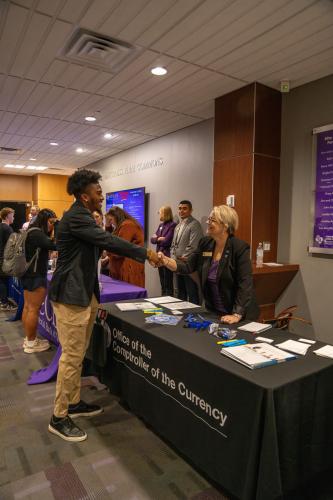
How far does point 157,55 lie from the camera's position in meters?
3.04

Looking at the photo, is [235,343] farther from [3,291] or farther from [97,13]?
[3,291]

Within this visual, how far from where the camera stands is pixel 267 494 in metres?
1.32

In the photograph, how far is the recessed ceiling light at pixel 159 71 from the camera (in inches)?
130

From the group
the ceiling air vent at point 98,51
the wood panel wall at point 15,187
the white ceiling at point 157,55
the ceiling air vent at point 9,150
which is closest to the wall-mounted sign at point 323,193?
the white ceiling at point 157,55

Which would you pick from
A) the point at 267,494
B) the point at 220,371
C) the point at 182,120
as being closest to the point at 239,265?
the point at 220,371

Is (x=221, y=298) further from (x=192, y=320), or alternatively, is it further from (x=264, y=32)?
(x=264, y=32)

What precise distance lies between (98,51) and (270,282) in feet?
8.78

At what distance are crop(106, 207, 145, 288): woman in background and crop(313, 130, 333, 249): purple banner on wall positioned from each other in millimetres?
1802

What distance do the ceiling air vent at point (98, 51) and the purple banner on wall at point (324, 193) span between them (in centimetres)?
192

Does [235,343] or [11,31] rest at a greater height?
[11,31]

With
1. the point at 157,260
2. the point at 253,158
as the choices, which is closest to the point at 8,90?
the point at 253,158

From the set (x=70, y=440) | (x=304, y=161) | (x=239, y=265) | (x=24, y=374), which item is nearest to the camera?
(x=70, y=440)

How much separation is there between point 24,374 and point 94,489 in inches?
62.8

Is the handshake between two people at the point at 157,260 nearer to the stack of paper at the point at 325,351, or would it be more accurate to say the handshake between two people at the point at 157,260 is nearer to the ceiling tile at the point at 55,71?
the stack of paper at the point at 325,351
